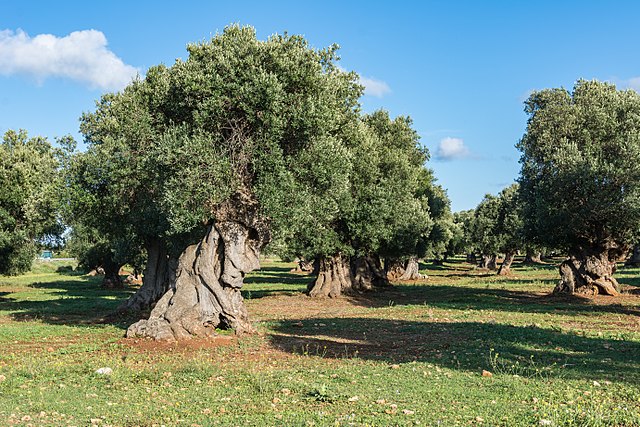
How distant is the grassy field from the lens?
37.4ft

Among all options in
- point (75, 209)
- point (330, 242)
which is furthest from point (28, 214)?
point (330, 242)

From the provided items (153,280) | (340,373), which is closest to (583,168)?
(340,373)

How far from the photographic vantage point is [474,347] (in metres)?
19.3

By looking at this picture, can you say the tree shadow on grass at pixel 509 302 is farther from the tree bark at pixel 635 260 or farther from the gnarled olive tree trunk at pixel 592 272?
the tree bark at pixel 635 260

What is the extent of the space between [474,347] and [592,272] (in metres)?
25.6

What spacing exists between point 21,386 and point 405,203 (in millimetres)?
34688

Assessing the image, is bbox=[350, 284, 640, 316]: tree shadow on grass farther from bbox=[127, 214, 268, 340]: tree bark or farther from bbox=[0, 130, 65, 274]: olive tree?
bbox=[0, 130, 65, 274]: olive tree

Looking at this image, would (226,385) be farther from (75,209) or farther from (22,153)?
(22,153)

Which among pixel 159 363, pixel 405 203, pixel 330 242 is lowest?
pixel 159 363

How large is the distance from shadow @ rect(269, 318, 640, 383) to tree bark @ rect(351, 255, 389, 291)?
83.8 feet

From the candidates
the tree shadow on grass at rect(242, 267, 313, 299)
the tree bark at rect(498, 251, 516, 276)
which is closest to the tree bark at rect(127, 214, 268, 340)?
the tree shadow on grass at rect(242, 267, 313, 299)

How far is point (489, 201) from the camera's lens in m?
87.1

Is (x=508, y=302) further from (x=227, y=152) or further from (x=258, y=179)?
(x=227, y=152)

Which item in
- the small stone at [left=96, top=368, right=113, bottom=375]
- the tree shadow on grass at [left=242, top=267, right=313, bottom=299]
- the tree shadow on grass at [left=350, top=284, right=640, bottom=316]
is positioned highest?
the tree shadow on grass at [left=350, top=284, right=640, bottom=316]
